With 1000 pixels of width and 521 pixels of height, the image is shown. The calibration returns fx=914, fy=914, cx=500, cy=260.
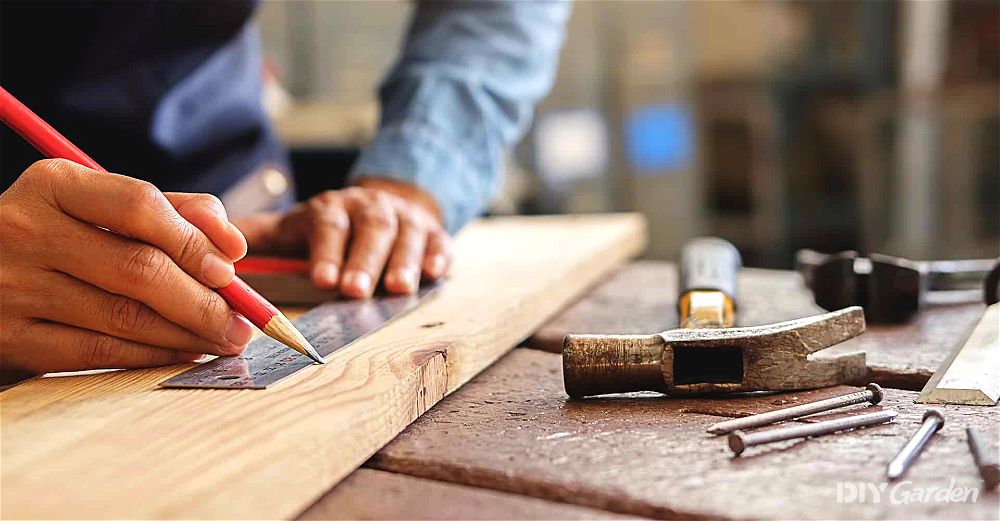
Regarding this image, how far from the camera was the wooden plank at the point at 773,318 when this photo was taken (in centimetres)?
97

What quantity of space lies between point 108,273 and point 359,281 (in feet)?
1.19

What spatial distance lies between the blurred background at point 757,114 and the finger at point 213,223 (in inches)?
118

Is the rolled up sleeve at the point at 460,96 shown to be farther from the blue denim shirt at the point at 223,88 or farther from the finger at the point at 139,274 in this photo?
the finger at the point at 139,274

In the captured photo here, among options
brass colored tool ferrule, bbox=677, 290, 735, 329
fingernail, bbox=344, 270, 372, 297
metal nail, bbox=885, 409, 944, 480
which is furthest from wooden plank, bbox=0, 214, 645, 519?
metal nail, bbox=885, 409, 944, 480

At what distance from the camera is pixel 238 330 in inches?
34.9

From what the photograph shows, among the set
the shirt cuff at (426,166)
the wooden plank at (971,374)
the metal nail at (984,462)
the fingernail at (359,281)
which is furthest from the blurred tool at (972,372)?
the shirt cuff at (426,166)

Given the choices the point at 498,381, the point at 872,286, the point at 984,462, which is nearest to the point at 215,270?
the point at 498,381

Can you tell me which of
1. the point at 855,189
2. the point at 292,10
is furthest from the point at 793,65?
the point at 292,10

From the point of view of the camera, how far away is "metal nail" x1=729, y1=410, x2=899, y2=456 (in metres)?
0.68

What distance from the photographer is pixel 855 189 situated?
429cm

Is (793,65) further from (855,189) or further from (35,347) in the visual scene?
(35,347)

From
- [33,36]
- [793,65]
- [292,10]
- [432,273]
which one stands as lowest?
[432,273]

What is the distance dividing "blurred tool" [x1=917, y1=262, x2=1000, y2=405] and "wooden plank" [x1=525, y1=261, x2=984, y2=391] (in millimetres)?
35

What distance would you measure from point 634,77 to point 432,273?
3.48 metres
